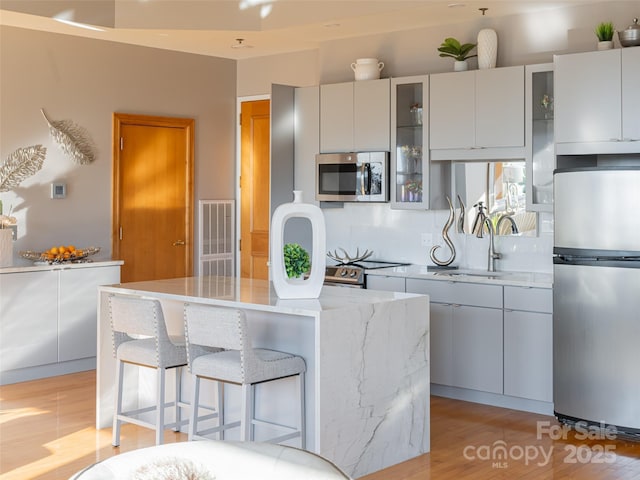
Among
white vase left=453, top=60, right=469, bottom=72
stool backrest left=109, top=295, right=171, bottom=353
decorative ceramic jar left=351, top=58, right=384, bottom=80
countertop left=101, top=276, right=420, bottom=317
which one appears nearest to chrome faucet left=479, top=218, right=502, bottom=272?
white vase left=453, top=60, right=469, bottom=72

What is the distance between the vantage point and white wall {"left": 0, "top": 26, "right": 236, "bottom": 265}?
6645mm

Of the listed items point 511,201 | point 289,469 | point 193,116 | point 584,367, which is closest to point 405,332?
point 584,367

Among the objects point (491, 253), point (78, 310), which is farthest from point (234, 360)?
point (78, 310)

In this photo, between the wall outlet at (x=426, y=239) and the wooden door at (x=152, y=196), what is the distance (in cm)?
242

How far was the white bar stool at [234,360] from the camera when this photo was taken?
4.01 m

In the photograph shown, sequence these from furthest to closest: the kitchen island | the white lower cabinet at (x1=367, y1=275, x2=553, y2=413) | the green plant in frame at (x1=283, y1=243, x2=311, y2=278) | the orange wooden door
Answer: the orange wooden door
the white lower cabinet at (x1=367, y1=275, x2=553, y2=413)
the green plant in frame at (x1=283, y1=243, x2=311, y2=278)
the kitchen island

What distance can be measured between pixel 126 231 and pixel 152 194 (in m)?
0.44

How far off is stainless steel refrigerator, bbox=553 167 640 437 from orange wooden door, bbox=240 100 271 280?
3.53 m

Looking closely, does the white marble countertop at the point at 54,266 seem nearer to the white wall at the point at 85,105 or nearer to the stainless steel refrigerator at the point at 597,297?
the white wall at the point at 85,105

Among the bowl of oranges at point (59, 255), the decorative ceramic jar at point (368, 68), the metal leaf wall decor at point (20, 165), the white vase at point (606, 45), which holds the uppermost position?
the decorative ceramic jar at point (368, 68)

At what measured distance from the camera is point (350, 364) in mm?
4078

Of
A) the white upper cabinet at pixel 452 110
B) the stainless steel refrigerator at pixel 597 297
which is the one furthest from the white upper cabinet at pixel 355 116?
the stainless steel refrigerator at pixel 597 297

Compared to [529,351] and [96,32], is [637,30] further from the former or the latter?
[96,32]

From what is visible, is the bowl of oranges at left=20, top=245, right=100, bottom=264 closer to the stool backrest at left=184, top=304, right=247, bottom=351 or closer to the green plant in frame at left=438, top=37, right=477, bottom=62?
the stool backrest at left=184, top=304, right=247, bottom=351
